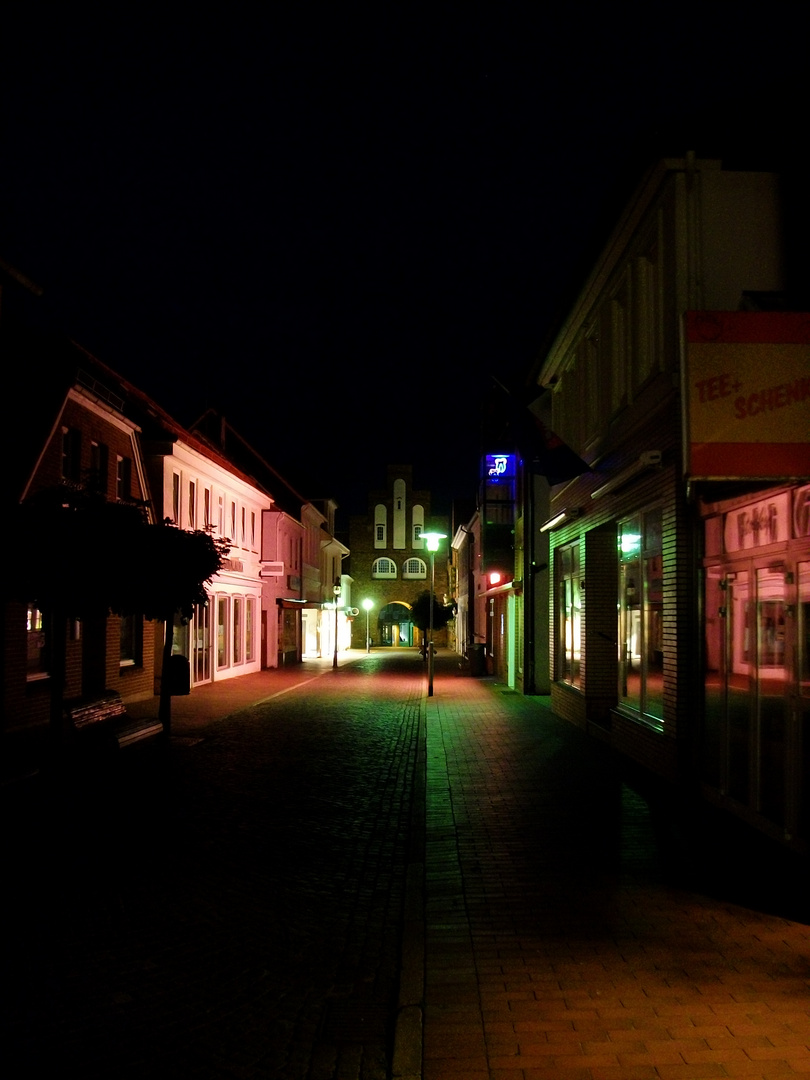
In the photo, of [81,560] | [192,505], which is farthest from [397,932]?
[192,505]

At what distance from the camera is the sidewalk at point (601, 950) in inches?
160

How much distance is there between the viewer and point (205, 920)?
6098mm

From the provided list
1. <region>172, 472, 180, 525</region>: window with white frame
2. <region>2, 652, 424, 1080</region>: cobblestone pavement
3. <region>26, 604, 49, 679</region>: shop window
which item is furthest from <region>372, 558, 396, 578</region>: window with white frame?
<region>2, 652, 424, 1080</region>: cobblestone pavement

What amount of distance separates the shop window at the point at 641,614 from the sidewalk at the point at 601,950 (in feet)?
7.14

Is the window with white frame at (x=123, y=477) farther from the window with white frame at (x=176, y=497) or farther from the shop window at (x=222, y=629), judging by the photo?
the shop window at (x=222, y=629)

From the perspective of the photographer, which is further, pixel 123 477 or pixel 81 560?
pixel 123 477

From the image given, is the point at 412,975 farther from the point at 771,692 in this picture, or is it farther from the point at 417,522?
the point at 417,522

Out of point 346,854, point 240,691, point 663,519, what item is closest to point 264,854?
point 346,854

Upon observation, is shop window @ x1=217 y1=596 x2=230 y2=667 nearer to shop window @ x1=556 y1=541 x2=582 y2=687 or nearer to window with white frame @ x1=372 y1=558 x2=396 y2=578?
shop window @ x1=556 y1=541 x2=582 y2=687

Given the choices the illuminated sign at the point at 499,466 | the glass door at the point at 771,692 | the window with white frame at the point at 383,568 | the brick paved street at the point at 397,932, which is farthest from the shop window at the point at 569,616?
the window with white frame at the point at 383,568

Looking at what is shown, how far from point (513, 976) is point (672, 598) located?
18.6ft

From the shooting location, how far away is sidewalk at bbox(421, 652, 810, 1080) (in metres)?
4.07

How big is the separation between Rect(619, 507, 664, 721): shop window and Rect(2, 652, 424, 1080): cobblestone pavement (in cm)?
326

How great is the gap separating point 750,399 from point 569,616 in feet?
36.8
